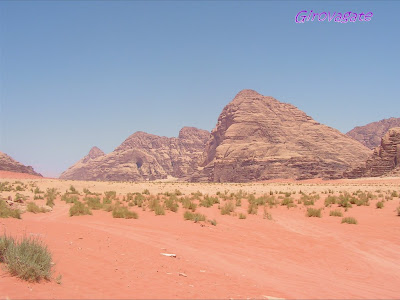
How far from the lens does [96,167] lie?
197500 millimetres

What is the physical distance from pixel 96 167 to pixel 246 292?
201 meters

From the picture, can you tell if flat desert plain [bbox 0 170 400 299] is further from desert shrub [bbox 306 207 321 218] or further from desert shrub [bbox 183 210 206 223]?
desert shrub [bbox 306 207 321 218]

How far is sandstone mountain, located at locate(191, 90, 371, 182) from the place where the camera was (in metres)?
98.6

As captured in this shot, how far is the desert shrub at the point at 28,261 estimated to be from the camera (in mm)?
5809

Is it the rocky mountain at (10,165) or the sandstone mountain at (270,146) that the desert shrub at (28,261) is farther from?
the sandstone mountain at (270,146)

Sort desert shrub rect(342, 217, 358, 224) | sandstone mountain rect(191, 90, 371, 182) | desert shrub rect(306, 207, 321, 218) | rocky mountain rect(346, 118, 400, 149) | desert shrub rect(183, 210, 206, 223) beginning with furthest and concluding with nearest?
rocky mountain rect(346, 118, 400, 149) < sandstone mountain rect(191, 90, 371, 182) < desert shrub rect(306, 207, 321, 218) < desert shrub rect(342, 217, 358, 224) < desert shrub rect(183, 210, 206, 223)

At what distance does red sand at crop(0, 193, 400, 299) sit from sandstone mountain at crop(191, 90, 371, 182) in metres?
68.5

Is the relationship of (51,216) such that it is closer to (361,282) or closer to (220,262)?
(220,262)

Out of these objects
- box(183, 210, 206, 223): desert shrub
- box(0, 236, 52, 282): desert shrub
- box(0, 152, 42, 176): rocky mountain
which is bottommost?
box(183, 210, 206, 223): desert shrub

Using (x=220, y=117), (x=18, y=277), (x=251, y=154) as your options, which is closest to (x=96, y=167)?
(x=220, y=117)

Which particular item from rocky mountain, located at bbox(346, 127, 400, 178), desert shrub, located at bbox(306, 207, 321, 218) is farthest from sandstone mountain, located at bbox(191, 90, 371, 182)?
desert shrub, located at bbox(306, 207, 321, 218)

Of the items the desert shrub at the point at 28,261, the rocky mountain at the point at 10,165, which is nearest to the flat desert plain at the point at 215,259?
the desert shrub at the point at 28,261

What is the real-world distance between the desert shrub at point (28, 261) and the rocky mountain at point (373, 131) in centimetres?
19885

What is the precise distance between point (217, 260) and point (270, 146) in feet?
352
